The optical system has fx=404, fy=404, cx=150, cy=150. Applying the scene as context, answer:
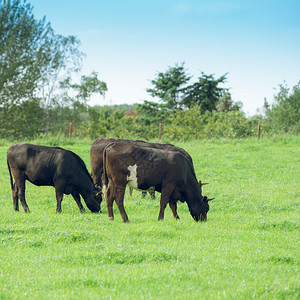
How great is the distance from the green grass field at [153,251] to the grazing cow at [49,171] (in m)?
0.61

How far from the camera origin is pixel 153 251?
22.1 ft

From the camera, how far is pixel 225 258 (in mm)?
6605

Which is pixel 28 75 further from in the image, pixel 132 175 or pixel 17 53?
pixel 132 175

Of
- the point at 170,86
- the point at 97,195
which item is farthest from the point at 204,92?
the point at 97,195

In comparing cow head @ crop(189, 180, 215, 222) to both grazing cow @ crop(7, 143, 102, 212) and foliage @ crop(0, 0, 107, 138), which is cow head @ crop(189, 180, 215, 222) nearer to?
grazing cow @ crop(7, 143, 102, 212)

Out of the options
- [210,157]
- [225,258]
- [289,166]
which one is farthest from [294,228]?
[210,157]

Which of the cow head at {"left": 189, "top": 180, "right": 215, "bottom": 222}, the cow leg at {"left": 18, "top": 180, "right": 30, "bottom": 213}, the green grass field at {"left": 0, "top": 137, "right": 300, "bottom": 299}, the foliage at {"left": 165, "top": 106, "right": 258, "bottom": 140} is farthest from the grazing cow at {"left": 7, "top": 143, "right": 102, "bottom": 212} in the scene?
the foliage at {"left": 165, "top": 106, "right": 258, "bottom": 140}

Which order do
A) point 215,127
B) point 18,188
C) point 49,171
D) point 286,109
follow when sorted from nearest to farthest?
point 18,188 → point 49,171 → point 215,127 → point 286,109

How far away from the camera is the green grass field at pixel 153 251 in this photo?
513 centimetres

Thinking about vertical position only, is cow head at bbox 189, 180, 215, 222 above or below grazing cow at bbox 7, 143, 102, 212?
below

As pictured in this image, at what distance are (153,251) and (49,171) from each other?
5.26 metres

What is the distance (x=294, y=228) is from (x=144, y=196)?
529 centimetres

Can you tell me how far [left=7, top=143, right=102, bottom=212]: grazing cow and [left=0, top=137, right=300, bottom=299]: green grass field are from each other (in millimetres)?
609

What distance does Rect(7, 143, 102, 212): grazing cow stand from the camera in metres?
11.0
